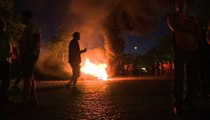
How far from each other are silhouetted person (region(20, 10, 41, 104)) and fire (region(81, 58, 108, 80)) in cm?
1678

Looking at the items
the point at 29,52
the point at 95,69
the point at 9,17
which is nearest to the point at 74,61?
the point at 29,52

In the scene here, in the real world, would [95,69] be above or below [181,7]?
below

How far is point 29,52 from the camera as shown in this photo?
7312 mm

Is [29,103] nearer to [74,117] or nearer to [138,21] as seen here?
[74,117]

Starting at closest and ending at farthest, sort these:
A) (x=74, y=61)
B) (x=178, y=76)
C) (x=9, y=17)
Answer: (x=178, y=76)
(x=74, y=61)
(x=9, y=17)

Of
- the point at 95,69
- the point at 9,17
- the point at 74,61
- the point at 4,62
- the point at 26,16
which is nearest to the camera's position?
the point at 4,62

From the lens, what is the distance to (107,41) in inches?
1036

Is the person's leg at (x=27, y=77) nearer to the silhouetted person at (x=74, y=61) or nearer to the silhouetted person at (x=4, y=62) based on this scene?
the silhouetted person at (x=4, y=62)

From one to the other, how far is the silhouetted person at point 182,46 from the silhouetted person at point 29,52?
2.84m

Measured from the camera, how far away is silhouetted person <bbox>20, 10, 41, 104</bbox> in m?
7.24

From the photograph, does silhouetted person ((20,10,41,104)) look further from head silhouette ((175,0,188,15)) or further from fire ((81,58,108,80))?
fire ((81,58,108,80))

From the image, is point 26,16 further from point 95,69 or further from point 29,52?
point 95,69

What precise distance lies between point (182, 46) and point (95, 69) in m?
19.9

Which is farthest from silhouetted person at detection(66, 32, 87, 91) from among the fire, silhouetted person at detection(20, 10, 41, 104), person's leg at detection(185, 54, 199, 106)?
the fire
